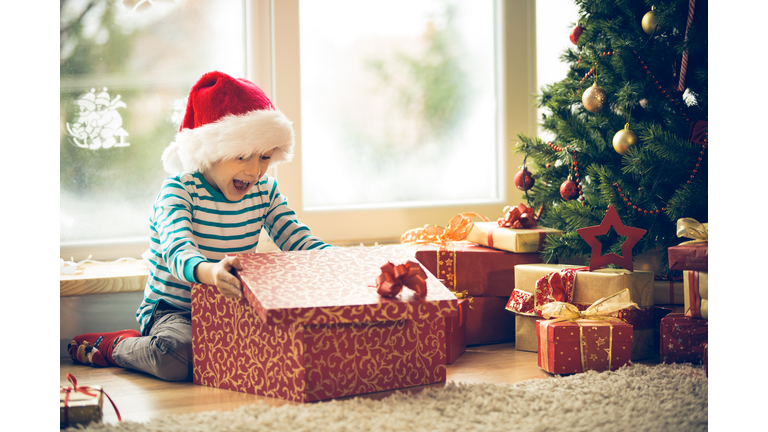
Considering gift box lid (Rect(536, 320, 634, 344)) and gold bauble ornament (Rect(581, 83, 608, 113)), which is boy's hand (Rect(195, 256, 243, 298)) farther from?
gold bauble ornament (Rect(581, 83, 608, 113))

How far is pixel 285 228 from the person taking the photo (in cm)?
140

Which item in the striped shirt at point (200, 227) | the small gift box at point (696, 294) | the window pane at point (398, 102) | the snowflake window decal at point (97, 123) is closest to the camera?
the small gift box at point (696, 294)

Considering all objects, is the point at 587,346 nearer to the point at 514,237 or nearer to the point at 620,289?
the point at 620,289

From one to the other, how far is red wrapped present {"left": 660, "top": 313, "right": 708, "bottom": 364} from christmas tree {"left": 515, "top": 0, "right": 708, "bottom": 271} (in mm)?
219

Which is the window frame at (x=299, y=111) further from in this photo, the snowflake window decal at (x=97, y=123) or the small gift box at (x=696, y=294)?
the small gift box at (x=696, y=294)

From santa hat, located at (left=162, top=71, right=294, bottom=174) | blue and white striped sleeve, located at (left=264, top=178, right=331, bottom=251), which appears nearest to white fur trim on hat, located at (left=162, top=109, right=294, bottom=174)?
santa hat, located at (left=162, top=71, right=294, bottom=174)

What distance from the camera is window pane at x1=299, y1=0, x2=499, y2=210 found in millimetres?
1802

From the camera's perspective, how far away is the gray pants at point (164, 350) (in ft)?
3.89

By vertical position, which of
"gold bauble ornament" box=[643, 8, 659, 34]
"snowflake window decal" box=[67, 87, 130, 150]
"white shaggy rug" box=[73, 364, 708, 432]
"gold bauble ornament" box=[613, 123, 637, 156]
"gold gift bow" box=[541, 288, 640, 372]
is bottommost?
"white shaggy rug" box=[73, 364, 708, 432]

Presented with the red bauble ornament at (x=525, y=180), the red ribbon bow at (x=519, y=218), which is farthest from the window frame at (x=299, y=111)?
the red ribbon bow at (x=519, y=218)

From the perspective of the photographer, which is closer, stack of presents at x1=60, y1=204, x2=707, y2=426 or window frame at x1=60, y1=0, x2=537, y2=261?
stack of presents at x1=60, y1=204, x2=707, y2=426
